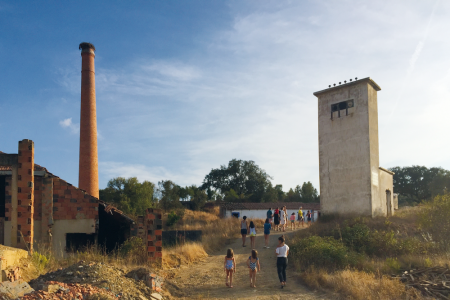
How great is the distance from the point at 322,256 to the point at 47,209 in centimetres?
1126

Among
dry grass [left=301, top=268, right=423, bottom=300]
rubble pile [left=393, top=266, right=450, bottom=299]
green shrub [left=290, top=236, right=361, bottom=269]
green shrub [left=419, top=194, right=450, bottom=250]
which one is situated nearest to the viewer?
dry grass [left=301, top=268, right=423, bottom=300]

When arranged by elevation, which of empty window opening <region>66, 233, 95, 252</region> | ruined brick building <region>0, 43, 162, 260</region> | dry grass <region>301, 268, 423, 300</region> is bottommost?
dry grass <region>301, 268, 423, 300</region>

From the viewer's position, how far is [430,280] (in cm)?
1260

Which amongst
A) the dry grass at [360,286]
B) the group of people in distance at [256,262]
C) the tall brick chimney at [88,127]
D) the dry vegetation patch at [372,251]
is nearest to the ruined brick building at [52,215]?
the group of people in distance at [256,262]

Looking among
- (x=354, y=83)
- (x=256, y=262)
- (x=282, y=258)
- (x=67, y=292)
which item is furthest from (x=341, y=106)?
(x=67, y=292)

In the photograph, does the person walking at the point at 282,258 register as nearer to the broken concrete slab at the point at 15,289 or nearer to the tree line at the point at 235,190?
the broken concrete slab at the point at 15,289

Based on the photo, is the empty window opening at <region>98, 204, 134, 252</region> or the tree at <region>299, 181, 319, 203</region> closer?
the empty window opening at <region>98, 204, 134, 252</region>

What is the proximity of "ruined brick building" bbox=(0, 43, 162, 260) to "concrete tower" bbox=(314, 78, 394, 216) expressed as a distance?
41.5 feet

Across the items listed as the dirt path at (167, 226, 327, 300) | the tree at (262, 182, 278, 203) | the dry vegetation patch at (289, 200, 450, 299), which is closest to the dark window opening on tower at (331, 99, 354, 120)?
the dry vegetation patch at (289, 200, 450, 299)

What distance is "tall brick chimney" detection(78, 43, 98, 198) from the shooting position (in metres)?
26.0

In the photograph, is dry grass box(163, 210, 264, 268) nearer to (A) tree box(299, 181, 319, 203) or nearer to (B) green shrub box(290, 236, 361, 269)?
(B) green shrub box(290, 236, 361, 269)

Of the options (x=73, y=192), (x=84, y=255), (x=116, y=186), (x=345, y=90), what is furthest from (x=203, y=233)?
(x=116, y=186)

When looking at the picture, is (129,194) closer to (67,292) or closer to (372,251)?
(372,251)

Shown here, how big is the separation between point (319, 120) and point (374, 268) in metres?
12.8
